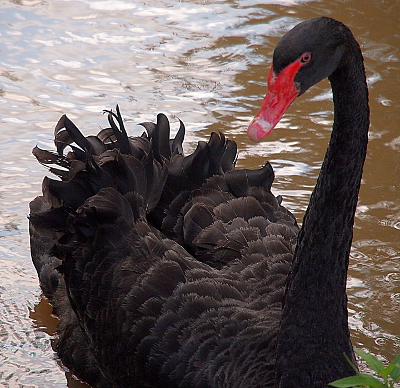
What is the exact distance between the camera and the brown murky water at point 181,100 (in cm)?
450

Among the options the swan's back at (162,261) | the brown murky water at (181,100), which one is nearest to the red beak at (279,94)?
the swan's back at (162,261)

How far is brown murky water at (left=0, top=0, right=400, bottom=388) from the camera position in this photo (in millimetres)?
4496

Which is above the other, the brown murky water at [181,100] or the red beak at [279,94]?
the red beak at [279,94]

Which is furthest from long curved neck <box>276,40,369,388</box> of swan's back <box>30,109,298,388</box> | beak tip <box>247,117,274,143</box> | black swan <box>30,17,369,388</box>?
beak tip <box>247,117,274,143</box>

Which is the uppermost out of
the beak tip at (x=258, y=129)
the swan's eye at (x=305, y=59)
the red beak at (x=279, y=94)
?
the swan's eye at (x=305, y=59)

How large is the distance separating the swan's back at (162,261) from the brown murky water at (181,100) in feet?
1.68

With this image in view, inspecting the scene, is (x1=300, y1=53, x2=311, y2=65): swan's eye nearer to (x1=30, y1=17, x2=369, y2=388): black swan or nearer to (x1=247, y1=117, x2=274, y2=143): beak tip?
(x1=30, y1=17, x2=369, y2=388): black swan

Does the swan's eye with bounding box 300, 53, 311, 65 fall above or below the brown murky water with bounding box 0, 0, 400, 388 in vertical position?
above

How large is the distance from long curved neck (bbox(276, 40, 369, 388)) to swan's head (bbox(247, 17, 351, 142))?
0.57ft

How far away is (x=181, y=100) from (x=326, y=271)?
3583 millimetres

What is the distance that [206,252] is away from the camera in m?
3.78

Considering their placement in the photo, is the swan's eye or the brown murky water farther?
the brown murky water

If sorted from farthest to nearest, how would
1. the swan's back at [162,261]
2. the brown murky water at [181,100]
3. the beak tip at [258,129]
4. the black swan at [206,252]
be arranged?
the brown murky water at [181,100], the swan's back at [162,261], the black swan at [206,252], the beak tip at [258,129]

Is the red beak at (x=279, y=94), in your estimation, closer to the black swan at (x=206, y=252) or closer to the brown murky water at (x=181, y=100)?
the black swan at (x=206, y=252)
